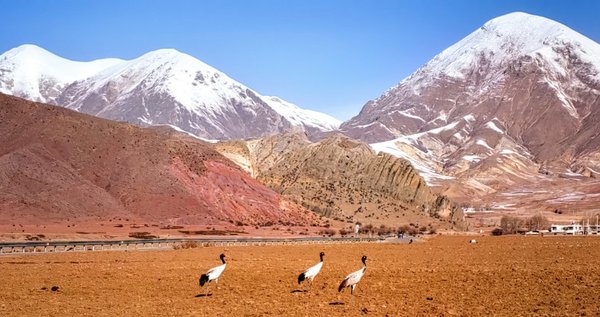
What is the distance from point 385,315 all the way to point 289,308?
3.24 meters

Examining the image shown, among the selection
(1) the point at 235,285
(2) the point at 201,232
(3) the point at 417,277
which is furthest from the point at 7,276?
(2) the point at 201,232

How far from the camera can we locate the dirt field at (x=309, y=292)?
20062 millimetres

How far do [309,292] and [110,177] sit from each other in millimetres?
80943

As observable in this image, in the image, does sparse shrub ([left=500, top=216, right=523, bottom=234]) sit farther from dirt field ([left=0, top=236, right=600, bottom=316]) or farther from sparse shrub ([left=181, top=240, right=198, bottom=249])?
dirt field ([left=0, top=236, right=600, bottom=316])

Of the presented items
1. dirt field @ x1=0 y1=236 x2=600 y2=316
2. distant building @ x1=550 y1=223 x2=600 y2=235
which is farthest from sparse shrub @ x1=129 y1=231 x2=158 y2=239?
distant building @ x1=550 y1=223 x2=600 y2=235

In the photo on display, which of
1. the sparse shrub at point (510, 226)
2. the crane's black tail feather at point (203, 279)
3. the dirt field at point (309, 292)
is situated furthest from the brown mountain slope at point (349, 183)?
the crane's black tail feather at point (203, 279)

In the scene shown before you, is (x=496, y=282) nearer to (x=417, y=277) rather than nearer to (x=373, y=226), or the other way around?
(x=417, y=277)

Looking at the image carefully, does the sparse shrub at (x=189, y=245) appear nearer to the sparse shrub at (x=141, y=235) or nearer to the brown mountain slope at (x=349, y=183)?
the sparse shrub at (x=141, y=235)

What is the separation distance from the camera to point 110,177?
327 feet

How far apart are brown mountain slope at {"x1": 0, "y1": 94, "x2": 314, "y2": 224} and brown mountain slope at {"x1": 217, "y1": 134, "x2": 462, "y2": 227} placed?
14168mm

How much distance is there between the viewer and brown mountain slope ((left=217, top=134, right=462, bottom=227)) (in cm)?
13100

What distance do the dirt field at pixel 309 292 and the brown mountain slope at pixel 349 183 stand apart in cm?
9071

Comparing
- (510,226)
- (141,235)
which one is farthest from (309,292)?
(510,226)

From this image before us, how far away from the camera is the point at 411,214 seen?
13562 centimetres
